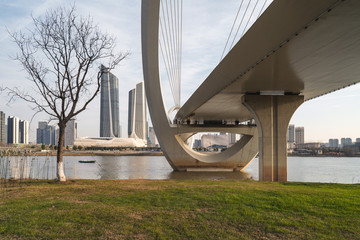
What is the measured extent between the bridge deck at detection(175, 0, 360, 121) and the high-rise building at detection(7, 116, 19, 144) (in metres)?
56.6

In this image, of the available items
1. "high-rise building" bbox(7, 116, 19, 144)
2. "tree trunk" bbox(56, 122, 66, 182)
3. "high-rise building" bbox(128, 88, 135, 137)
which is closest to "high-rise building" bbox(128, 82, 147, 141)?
"high-rise building" bbox(128, 88, 135, 137)

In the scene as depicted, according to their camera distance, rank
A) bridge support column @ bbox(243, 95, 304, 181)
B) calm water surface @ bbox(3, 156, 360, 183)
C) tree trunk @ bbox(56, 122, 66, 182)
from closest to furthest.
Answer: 1. tree trunk @ bbox(56, 122, 66, 182)
2. bridge support column @ bbox(243, 95, 304, 181)
3. calm water surface @ bbox(3, 156, 360, 183)

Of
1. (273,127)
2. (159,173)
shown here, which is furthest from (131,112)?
(273,127)

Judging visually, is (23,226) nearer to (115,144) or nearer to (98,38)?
(98,38)

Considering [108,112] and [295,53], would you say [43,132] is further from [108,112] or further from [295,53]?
[108,112]

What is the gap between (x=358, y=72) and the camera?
14523mm

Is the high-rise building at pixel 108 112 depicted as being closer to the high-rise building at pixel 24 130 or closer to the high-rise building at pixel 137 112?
the high-rise building at pixel 137 112

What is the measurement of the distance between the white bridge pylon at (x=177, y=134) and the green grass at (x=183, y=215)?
614 inches

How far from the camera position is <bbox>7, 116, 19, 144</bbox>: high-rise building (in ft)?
211

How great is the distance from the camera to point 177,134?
3012 centimetres

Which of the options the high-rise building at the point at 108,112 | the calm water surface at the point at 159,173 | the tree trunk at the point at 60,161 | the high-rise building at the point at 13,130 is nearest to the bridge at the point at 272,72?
the calm water surface at the point at 159,173

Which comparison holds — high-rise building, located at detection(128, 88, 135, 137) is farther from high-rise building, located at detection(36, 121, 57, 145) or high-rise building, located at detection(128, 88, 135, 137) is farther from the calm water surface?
the calm water surface

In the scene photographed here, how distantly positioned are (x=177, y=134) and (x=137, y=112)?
146 metres

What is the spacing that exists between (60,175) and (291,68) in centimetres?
1052
